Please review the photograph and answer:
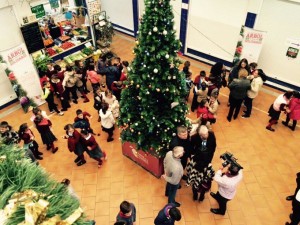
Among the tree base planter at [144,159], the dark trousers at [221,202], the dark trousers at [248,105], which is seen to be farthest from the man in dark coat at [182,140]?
the dark trousers at [248,105]

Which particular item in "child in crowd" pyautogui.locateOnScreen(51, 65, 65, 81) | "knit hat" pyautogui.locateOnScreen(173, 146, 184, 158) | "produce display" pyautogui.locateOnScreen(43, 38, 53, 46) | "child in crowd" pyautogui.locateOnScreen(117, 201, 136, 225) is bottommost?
"child in crowd" pyautogui.locateOnScreen(117, 201, 136, 225)

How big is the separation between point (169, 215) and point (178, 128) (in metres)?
1.69

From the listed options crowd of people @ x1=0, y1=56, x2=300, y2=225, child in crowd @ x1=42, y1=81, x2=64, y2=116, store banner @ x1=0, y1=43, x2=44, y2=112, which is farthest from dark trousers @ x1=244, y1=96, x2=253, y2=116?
store banner @ x1=0, y1=43, x2=44, y2=112

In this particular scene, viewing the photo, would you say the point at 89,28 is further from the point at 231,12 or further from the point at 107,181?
the point at 107,181

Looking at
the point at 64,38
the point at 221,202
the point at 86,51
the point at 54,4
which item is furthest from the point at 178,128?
the point at 64,38

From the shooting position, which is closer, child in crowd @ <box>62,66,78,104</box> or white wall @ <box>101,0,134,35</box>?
child in crowd @ <box>62,66,78,104</box>

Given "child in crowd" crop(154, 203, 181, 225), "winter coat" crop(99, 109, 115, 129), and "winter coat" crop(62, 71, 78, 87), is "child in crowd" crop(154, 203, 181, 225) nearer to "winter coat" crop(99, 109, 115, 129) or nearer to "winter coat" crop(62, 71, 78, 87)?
"winter coat" crop(99, 109, 115, 129)

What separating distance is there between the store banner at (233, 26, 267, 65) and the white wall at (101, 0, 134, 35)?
4896 mm

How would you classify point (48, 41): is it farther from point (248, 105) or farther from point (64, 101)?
point (248, 105)

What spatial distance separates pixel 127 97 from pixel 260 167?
11.6ft

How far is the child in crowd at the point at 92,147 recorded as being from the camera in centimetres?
575

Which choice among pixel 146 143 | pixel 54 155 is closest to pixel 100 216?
pixel 146 143

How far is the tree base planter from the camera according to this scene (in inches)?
235

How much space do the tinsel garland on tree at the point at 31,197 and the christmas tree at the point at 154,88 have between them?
326 centimetres
